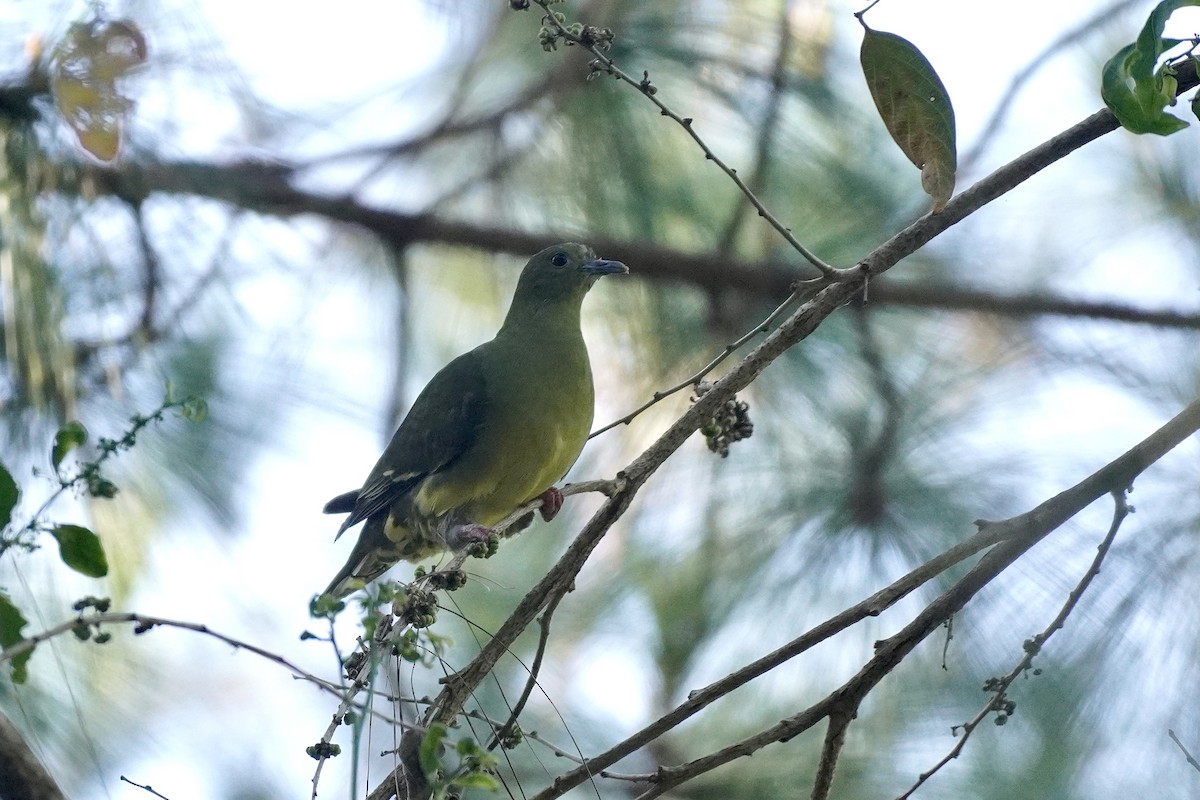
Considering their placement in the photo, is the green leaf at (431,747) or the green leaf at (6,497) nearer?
the green leaf at (431,747)

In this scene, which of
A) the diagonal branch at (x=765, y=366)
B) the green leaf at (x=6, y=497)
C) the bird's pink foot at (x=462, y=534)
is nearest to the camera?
the green leaf at (x=6, y=497)

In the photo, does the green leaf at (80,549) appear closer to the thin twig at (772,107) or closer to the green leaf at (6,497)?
the green leaf at (6,497)

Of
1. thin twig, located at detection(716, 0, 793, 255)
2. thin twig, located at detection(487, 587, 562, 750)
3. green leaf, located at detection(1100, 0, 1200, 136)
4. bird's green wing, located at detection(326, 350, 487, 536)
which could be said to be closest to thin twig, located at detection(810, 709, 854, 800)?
thin twig, located at detection(487, 587, 562, 750)

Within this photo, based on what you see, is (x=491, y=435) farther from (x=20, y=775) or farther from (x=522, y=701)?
(x=20, y=775)

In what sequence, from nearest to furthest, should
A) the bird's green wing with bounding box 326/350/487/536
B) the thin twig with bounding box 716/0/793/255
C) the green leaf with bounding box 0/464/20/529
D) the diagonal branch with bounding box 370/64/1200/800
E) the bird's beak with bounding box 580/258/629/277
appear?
the green leaf with bounding box 0/464/20/529
the diagonal branch with bounding box 370/64/1200/800
the bird's green wing with bounding box 326/350/487/536
the bird's beak with bounding box 580/258/629/277
the thin twig with bounding box 716/0/793/255

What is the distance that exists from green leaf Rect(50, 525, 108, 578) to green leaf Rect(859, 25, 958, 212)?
1258mm

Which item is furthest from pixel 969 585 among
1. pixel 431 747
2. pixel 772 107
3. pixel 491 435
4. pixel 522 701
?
pixel 772 107

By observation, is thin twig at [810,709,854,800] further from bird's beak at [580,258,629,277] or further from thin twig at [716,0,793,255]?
thin twig at [716,0,793,255]

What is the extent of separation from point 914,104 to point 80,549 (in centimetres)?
132

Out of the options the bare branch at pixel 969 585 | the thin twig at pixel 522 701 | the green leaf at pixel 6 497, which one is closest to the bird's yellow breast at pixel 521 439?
the thin twig at pixel 522 701

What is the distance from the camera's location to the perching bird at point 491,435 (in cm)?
312

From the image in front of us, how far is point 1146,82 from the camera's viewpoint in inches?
64.2

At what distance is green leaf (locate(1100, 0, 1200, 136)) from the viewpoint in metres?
1.57

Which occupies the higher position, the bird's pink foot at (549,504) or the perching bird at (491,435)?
the perching bird at (491,435)
